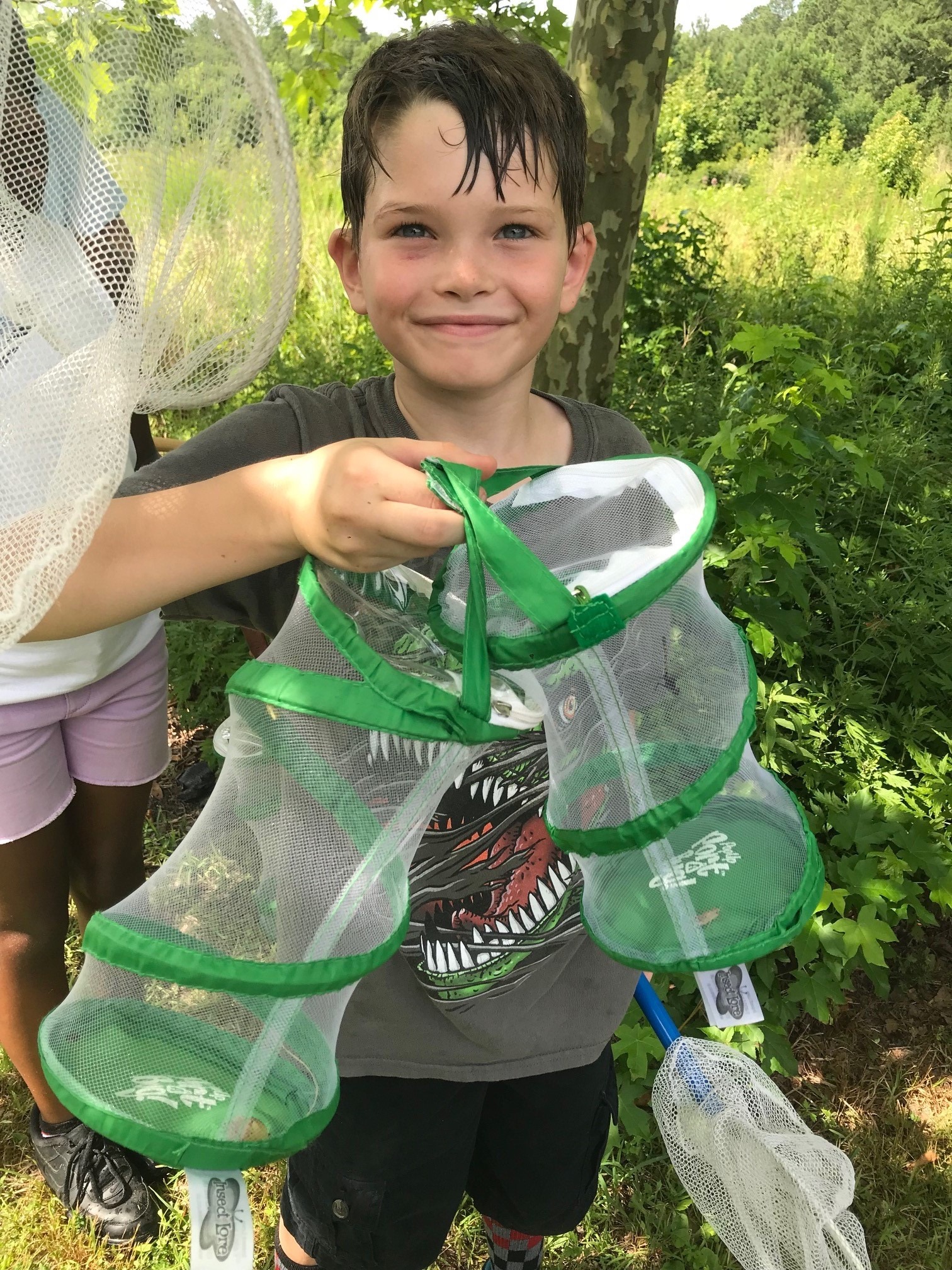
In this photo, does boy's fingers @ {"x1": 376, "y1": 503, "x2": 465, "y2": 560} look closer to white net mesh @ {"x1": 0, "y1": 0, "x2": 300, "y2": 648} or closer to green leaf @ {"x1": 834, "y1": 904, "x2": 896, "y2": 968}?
white net mesh @ {"x1": 0, "y1": 0, "x2": 300, "y2": 648}

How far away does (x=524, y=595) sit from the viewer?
83cm

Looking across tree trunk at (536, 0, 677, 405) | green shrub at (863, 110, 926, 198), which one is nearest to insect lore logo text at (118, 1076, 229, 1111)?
tree trunk at (536, 0, 677, 405)

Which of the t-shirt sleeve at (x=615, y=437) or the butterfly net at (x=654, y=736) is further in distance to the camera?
the t-shirt sleeve at (x=615, y=437)

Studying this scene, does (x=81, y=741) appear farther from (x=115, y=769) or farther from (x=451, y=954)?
(x=451, y=954)

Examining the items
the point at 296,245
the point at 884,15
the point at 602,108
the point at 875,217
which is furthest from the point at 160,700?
the point at 884,15

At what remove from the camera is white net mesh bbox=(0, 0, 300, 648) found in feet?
2.59

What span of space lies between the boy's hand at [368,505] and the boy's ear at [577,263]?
60 centimetres

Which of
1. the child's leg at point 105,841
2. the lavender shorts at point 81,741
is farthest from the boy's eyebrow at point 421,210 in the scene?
the child's leg at point 105,841

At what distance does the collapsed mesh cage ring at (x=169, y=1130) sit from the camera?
0.84 metres

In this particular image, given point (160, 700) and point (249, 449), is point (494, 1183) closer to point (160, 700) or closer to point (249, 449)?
point (160, 700)

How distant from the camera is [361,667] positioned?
0.89 m

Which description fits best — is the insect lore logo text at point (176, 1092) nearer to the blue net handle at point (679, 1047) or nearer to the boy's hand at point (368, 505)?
the boy's hand at point (368, 505)

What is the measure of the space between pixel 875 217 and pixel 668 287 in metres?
4.48

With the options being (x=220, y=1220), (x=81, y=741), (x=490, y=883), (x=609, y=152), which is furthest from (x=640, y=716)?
(x=609, y=152)
